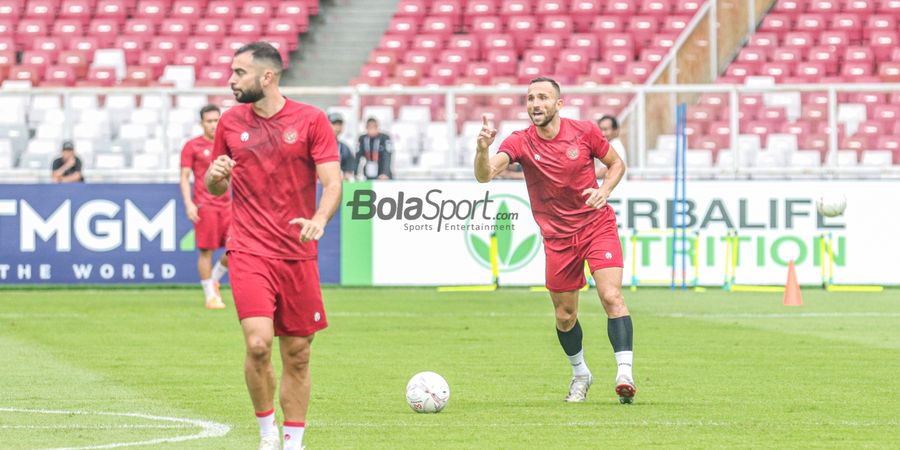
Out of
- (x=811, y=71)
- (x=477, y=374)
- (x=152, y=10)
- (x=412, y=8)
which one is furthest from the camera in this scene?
(x=152, y=10)

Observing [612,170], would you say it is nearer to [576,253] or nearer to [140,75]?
[576,253]

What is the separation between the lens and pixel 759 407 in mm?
10648

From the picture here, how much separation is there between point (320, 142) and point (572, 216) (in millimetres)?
3453

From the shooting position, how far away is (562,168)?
11.3 m

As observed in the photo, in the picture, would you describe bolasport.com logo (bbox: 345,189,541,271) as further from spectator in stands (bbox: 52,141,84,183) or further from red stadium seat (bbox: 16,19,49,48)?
red stadium seat (bbox: 16,19,49,48)

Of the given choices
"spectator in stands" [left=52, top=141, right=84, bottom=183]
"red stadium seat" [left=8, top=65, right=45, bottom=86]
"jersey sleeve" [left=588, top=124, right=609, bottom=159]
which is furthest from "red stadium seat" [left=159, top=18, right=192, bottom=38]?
"jersey sleeve" [left=588, top=124, right=609, bottom=159]

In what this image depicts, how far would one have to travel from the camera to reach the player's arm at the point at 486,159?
10.1 metres

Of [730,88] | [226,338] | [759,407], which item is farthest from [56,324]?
[730,88]

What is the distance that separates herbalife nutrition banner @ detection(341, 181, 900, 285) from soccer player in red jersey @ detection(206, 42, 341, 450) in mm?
14524

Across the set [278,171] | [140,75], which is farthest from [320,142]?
[140,75]

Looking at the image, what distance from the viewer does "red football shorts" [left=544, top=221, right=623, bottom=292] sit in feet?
37.1

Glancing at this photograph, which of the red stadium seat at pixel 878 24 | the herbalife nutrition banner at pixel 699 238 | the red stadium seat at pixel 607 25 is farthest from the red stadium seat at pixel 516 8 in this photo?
the herbalife nutrition banner at pixel 699 238

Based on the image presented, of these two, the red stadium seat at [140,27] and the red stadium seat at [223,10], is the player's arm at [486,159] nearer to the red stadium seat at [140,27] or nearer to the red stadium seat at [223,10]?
the red stadium seat at [223,10]

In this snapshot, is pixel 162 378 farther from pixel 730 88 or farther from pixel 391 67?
pixel 391 67
